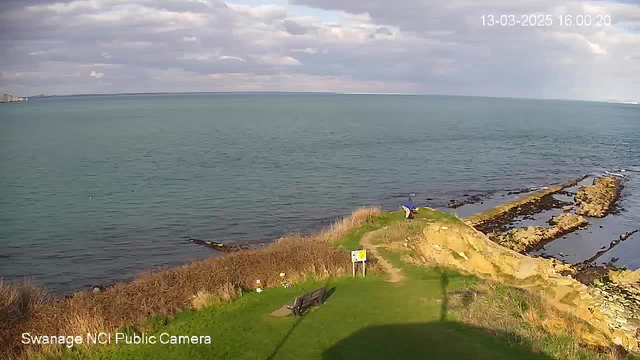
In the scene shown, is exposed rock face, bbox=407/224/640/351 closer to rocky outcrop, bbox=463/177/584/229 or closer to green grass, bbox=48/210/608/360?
green grass, bbox=48/210/608/360

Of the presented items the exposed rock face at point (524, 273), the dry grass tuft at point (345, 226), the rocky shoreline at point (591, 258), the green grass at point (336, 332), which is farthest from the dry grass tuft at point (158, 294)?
the rocky shoreline at point (591, 258)

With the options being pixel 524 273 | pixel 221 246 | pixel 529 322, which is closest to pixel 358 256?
pixel 529 322

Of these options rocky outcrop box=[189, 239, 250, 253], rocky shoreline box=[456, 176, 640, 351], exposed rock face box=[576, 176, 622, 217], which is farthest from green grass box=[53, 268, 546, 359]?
exposed rock face box=[576, 176, 622, 217]

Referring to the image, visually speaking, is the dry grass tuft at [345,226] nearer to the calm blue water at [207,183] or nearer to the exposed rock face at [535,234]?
the calm blue water at [207,183]

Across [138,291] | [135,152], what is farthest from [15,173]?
[138,291]

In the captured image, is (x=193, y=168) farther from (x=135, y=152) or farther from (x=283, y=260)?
(x=283, y=260)

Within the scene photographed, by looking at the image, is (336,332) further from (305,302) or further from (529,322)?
(529,322)
